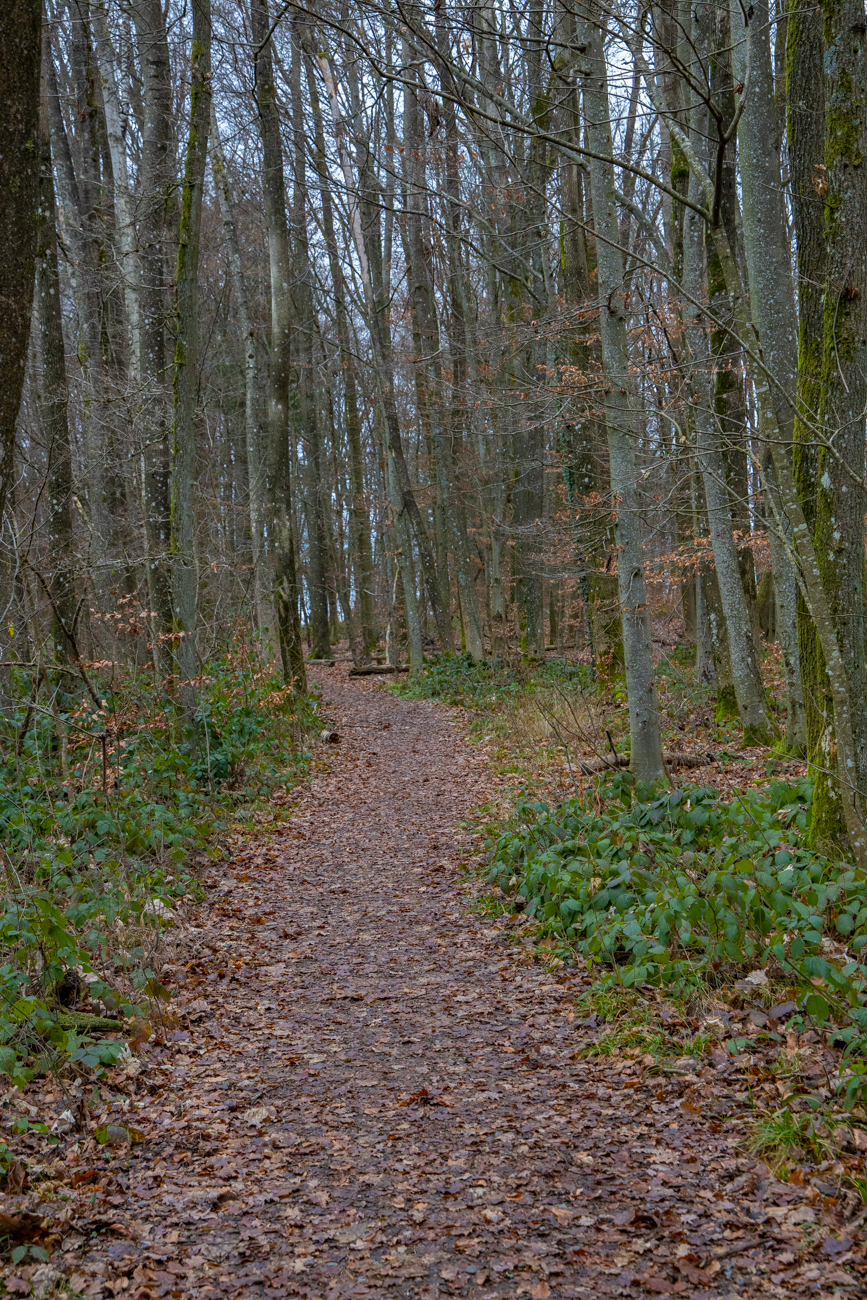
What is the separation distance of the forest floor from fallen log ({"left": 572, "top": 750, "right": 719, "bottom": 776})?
2.80 metres

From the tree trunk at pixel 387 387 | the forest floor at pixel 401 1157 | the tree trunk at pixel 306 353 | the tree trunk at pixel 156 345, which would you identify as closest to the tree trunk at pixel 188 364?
the tree trunk at pixel 156 345

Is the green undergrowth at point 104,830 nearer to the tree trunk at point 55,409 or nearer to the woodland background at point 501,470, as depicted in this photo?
the woodland background at point 501,470

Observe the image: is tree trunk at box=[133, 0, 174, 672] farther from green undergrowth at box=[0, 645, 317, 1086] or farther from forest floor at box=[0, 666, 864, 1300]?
forest floor at box=[0, 666, 864, 1300]

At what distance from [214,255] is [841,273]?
17.7 m

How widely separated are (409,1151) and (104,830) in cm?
359

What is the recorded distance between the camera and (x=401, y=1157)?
3.43 metres

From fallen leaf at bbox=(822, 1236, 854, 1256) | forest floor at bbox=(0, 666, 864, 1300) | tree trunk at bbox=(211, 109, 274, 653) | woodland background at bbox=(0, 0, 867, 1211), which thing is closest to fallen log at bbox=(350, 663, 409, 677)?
woodland background at bbox=(0, 0, 867, 1211)

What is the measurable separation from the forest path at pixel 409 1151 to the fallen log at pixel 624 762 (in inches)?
106

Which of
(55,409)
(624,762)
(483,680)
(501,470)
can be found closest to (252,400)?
(55,409)

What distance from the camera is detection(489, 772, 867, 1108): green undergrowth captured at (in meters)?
4.01

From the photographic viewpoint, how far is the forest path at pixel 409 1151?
→ 2.74 metres

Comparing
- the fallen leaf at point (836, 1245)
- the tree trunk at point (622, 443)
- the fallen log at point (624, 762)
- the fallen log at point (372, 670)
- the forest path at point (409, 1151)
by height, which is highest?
the tree trunk at point (622, 443)

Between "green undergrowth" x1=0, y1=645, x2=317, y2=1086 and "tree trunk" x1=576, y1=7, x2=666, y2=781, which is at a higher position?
"tree trunk" x1=576, y1=7, x2=666, y2=781

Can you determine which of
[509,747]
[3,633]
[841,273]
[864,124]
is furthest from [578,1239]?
[509,747]
